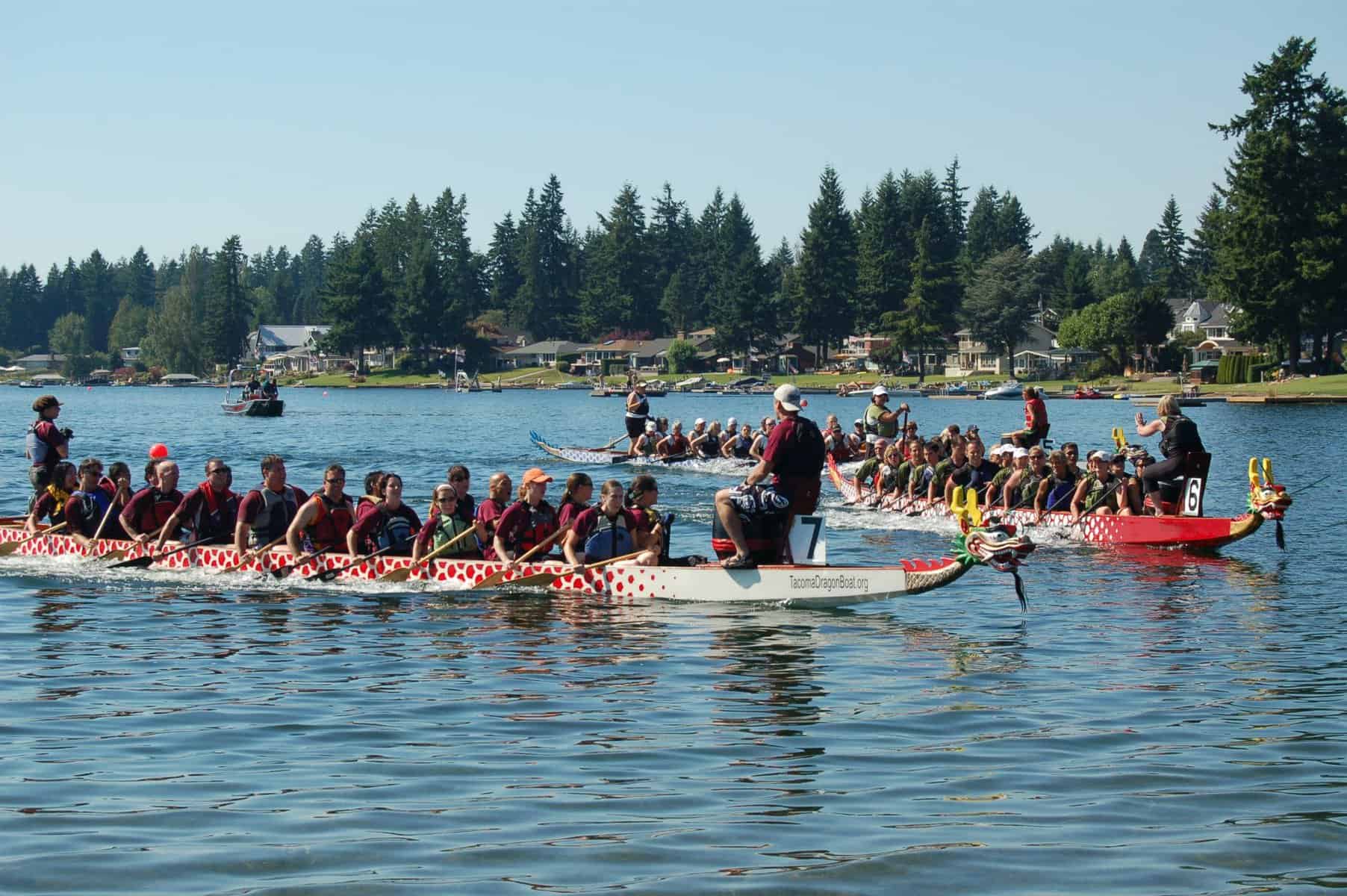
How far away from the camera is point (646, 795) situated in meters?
10.4

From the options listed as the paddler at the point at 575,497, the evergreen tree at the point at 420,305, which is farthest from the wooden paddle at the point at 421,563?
the evergreen tree at the point at 420,305

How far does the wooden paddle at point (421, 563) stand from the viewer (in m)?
19.2

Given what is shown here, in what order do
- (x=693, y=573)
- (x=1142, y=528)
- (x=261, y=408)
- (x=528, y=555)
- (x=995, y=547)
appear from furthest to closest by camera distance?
(x=261, y=408) → (x=1142, y=528) → (x=528, y=555) → (x=693, y=573) → (x=995, y=547)

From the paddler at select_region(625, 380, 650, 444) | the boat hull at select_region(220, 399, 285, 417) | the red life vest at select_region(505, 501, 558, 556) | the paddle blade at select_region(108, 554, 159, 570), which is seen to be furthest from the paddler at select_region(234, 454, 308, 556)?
the boat hull at select_region(220, 399, 285, 417)

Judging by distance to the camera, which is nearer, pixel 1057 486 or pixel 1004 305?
pixel 1057 486

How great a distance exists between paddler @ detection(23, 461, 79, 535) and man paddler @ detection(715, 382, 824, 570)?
413 inches

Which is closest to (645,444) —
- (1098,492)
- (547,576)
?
(1098,492)

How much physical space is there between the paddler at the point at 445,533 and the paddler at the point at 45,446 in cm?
718

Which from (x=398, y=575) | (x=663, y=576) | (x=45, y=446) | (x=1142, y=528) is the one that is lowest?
(x=398, y=575)

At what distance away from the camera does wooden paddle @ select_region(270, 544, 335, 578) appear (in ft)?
64.1

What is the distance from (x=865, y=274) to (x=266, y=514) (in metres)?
129

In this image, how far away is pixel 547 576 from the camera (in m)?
18.5

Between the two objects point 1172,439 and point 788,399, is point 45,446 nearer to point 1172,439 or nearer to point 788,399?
point 788,399

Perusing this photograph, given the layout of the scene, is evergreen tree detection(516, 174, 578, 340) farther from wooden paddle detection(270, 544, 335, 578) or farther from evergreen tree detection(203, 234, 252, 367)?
wooden paddle detection(270, 544, 335, 578)
